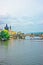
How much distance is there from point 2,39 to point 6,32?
143 centimetres

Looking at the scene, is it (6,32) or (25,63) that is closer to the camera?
(25,63)

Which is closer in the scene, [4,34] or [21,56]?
[21,56]

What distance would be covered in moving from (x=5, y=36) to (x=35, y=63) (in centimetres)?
1099

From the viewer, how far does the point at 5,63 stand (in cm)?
449

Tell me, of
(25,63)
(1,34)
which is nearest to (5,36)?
(1,34)

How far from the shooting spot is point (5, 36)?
15.4 metres

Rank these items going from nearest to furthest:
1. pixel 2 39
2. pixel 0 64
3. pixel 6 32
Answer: pixel 0 64
pixel 6 32
pixel 2 39

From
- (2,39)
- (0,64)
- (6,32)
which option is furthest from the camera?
(2,39)

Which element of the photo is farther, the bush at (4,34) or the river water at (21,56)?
the bush at (4,34)

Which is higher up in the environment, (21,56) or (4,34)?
(4,34)

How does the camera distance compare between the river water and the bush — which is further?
the bush

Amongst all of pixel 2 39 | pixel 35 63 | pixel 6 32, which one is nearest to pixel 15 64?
pixel 35 63

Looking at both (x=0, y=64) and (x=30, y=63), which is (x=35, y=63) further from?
(x=0, y=64)

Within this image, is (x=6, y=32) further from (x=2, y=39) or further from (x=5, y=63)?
(x=5, y=63)
